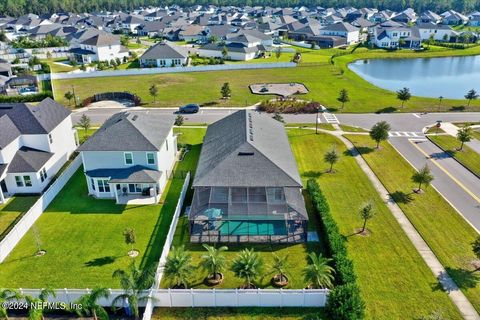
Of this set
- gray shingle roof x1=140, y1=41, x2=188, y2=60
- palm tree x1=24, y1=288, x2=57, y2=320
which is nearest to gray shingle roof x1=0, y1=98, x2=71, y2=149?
palm tree x1=24, y1=288, x2=57, y2=320

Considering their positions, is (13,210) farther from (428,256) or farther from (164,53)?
(164,53)

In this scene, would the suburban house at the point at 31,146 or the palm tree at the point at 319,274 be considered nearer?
the palm tree at the point at 319,274

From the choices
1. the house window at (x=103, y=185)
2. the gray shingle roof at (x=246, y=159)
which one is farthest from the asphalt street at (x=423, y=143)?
the house window at (x=103, y=185)

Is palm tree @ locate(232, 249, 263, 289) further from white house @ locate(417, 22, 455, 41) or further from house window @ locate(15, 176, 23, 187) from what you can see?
white house @ locate(417, 22, 455, 41)

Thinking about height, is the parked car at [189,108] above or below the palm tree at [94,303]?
below

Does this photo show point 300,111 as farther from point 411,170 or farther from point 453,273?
point 453,273

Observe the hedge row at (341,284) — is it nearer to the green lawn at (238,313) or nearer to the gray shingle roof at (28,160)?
the green lawn at (238,313)

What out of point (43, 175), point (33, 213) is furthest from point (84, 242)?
point (43, 175)
